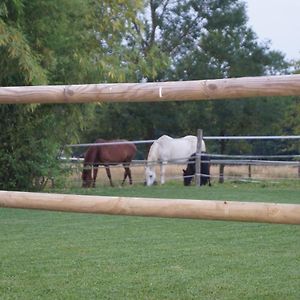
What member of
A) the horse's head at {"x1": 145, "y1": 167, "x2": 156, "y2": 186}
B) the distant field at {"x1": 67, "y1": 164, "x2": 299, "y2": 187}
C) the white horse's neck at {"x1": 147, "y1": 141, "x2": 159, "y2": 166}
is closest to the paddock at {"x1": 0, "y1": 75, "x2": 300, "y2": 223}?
the distant field at {"x1": 67, "y1": 164, "x2": 299, "y2": 187}

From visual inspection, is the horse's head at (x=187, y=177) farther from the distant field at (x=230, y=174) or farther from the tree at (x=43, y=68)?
the tree at (x=43, y=68)

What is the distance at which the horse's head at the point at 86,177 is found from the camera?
49.4 ft

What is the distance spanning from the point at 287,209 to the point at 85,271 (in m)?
2.47

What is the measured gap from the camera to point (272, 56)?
2334cm

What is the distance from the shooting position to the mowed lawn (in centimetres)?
418

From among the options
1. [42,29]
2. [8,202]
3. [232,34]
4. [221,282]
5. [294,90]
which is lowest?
[221,282]

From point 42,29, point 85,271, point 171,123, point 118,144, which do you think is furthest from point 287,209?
point 171,123

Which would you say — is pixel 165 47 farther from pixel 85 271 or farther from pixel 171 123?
pixel 85 271

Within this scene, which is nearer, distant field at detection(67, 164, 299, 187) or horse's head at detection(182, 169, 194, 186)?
horse's head at detection(182, 169, 194, 186)

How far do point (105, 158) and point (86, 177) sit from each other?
0.68m

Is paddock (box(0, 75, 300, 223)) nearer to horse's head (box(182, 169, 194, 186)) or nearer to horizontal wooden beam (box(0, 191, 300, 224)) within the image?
horizontal wooden beam (box(0, 191, 300, 224))

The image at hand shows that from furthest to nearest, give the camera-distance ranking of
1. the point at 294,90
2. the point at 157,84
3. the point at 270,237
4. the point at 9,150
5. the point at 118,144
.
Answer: the point at 118,144 → the point at 9,150 → the point at 270,237 → the point at 157,84 → the point at 294,90

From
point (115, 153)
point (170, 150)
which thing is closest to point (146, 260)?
point (115, 153)

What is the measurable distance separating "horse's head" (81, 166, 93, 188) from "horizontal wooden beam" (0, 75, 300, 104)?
11.8 metres
